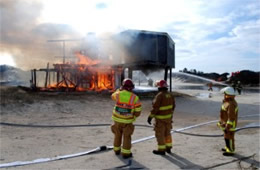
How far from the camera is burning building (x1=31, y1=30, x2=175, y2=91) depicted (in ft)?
60.0

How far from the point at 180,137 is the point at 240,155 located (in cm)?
185

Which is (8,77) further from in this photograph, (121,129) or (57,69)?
(121,129)

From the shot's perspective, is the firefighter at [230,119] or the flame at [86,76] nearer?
the firefighter at [230,119]

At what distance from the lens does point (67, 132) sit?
739 centimetres

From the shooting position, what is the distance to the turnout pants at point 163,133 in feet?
17.3

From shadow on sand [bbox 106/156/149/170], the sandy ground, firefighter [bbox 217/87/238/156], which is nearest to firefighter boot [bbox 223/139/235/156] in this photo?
firefighter [bbox 217/87/238/156]

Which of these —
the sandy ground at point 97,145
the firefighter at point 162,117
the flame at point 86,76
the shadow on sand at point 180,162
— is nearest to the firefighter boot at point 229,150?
the sandy ground at point 97,145

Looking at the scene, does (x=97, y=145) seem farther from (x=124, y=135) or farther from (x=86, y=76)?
(x=86, y=76)

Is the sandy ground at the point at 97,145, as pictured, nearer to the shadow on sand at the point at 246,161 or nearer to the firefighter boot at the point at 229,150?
the shadow on sand at the point at 246,161

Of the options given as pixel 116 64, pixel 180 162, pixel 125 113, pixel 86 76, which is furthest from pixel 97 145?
pixel 116 64

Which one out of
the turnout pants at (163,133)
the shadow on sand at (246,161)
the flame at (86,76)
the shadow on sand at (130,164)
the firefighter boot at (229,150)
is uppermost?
the flame at (86,76)

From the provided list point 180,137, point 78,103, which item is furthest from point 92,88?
point 180,137

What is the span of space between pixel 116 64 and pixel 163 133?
47.5ft

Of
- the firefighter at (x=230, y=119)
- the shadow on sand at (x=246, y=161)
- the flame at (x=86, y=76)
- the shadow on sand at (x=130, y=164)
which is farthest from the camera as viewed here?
the flame at (x=86, y=76)
